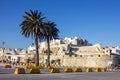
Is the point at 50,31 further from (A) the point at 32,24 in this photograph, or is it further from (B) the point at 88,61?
(B) the point at 88,61

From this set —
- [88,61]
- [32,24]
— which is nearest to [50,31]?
[32,24]

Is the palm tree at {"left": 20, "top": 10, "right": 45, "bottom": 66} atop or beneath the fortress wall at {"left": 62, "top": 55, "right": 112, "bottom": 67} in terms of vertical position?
atop

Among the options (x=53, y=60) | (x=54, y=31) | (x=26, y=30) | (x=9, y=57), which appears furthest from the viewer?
(x=9, y=57)

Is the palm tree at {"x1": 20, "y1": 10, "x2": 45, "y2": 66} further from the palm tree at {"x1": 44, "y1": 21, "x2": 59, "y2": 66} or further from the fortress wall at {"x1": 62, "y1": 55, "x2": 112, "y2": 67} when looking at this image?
the fortress wall at {"x1": 62, "y1": 55, "x2": 112, "y2": 67}

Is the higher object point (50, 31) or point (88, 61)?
point (50, 31)

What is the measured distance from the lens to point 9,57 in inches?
7392

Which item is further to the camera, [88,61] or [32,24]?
[88,61]

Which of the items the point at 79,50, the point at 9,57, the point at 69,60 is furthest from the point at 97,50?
the point at 9,57

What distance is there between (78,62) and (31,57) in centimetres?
5094

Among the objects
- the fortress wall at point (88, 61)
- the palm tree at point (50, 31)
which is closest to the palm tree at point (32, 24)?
the palm tree at point (50, 31)

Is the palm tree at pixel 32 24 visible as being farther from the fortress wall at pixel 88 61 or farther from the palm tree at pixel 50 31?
the fortress wall at pixel 88 61

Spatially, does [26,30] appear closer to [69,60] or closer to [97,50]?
[69,60]

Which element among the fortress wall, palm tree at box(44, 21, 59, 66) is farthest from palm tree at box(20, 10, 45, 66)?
the fortress wall

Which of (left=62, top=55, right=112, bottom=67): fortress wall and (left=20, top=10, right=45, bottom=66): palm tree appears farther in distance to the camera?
(left=62, top=55, right=112, bottom=67): fortress wall
